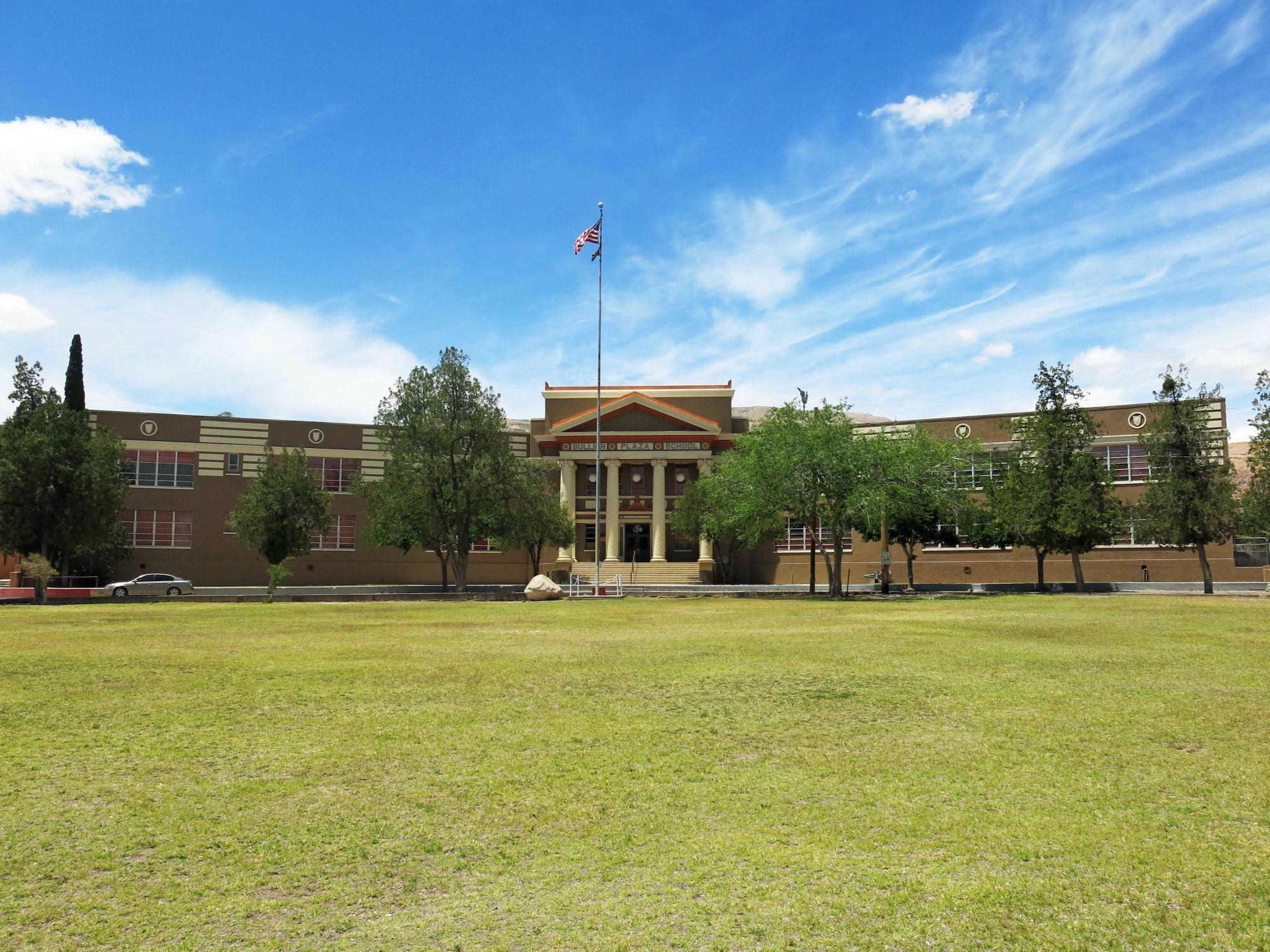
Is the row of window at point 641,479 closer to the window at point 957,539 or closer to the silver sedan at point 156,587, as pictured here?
the window at point 957,539

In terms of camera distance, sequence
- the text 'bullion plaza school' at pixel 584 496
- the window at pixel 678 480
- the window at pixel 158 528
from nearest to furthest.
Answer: the text 'bullion plaza school' at pixel 584 496, the window at pixel 158 528, the window at pixel 678 480

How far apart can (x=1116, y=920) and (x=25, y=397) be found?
46819 millimetres

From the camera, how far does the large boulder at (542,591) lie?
125 ft

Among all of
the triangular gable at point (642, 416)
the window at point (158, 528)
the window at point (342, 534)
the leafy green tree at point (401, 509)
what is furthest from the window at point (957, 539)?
the window at point (158, 528)

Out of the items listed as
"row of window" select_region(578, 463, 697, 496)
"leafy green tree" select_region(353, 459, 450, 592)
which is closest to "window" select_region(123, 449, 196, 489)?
"leafy green tree" select_region(353, 459, 450, 592)

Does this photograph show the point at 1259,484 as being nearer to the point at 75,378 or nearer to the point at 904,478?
the point at 904,478

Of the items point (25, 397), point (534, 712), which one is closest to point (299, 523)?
point (25, 397)

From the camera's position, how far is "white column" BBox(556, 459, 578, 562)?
6266 cm

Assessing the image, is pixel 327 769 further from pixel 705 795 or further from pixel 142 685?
pixel 142 685

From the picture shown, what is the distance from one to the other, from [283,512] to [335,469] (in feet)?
53.7

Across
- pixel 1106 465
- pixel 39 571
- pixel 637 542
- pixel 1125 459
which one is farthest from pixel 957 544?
pixel 39 571

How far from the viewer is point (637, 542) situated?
66.2 meters

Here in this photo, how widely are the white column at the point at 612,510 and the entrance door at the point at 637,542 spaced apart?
1.46 metres

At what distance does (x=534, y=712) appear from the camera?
33.8 ft
